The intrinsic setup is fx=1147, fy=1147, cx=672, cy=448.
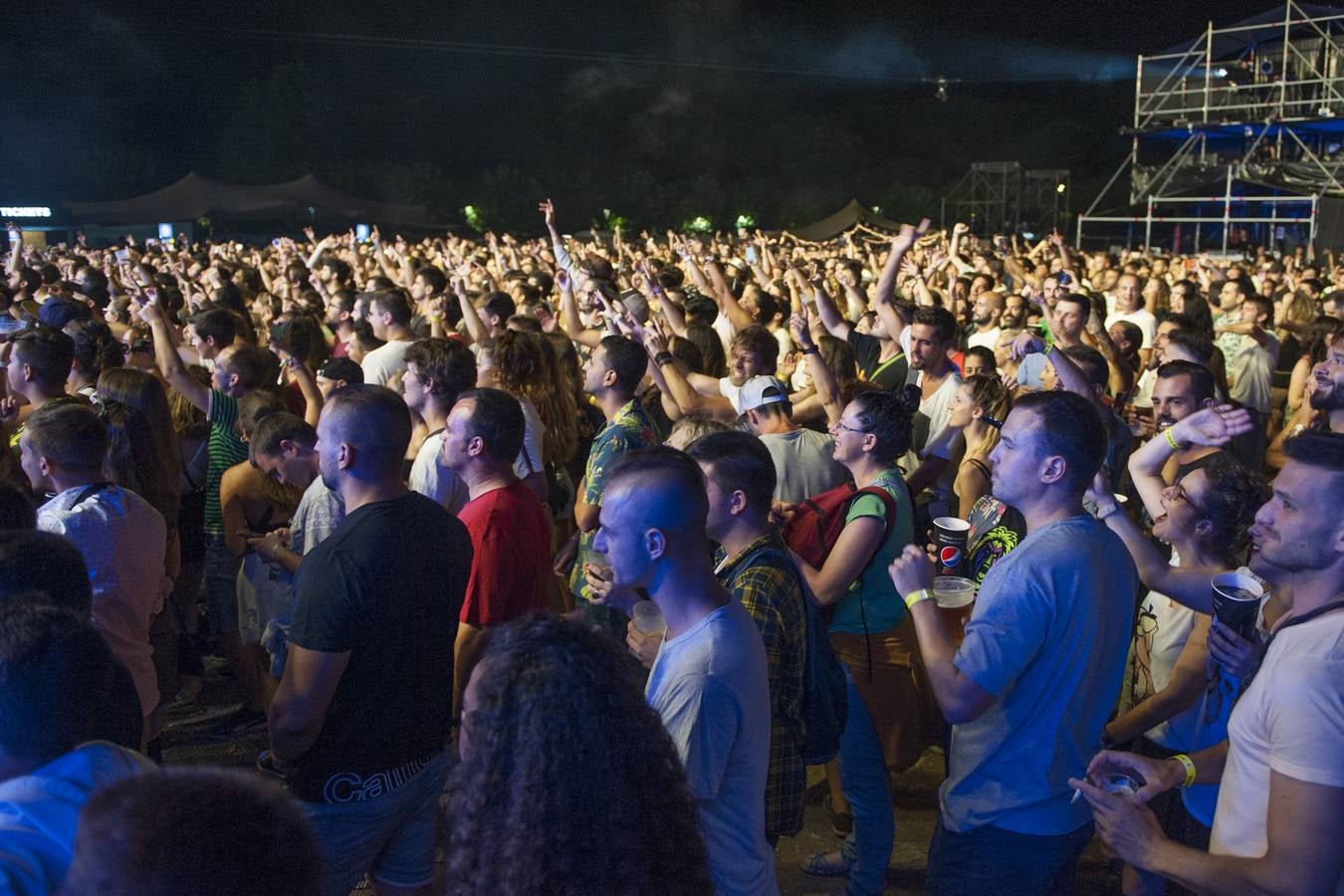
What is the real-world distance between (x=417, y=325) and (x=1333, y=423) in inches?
227

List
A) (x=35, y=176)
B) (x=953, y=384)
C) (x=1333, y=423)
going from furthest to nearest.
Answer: (x=35, y=176) → (x=953, y=384) → (x=1333, y=423)

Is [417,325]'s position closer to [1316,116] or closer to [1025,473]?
[1025,473]

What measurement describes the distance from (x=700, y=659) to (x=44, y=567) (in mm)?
1419

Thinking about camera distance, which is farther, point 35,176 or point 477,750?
point 35,176

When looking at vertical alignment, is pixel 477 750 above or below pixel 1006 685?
above

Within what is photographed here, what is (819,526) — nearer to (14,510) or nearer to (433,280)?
(14,510)

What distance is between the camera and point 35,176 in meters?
42.1

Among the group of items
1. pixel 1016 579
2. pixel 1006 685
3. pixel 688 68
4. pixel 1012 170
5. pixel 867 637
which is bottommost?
pixel 867 637

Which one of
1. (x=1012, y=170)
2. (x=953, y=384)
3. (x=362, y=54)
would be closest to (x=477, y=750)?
(x=953, y=384)

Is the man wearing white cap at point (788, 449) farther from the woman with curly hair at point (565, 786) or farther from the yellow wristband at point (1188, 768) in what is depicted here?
the woman with curly hair at point (565, 786)

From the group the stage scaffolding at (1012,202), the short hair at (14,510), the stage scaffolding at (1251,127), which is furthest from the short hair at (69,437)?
the stage scaffolding at (1012,202)

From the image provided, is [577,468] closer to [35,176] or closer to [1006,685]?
[1006,685]

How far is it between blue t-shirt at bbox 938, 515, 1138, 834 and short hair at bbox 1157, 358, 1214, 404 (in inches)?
91.0

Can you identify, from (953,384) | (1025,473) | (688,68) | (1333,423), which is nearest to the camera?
(1025,473)
